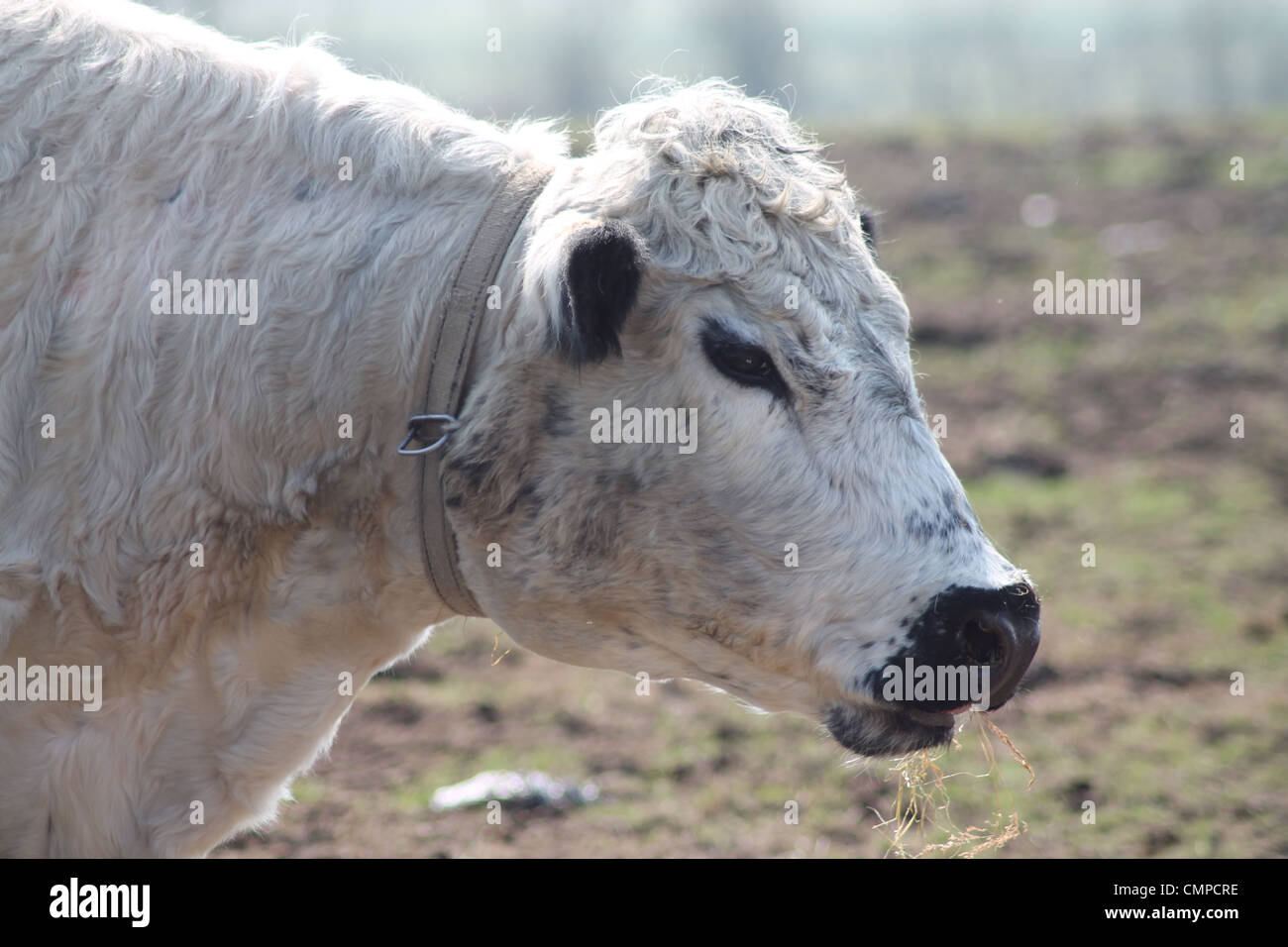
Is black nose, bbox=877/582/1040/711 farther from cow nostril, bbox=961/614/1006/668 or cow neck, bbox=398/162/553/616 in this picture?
cow neck, bbox=398/162/553/616

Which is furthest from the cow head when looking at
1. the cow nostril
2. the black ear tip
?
the black ear tip

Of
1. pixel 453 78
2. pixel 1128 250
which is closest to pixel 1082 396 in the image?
pixel 1128 250

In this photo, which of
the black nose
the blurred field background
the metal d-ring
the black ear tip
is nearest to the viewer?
the black nose

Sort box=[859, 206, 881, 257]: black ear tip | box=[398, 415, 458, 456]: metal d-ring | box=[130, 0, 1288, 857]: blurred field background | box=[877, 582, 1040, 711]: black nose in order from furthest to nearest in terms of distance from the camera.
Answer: box=[130, 0, 1288, 857]: blurred field background, box=[859, 206, 881, 257]: black ear tip, box=[398, 415, 458, 456]: metal d-ring, box=[877, 582, 1040, 711]: black nose

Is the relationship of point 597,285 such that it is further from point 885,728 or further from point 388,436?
point 885,728

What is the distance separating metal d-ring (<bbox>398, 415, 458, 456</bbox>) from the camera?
298cm

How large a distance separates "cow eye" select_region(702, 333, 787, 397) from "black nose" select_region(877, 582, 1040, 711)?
0.61 meters

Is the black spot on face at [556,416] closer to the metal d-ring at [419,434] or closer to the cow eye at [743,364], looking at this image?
the metal d-ring at [419,434]

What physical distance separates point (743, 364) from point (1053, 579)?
18.4 feet

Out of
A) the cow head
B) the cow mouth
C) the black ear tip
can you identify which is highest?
the black ear tip

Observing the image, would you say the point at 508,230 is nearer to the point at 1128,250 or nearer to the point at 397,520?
the point at 397,520

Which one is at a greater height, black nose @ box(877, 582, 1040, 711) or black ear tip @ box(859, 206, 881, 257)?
black ear tip @ box(859, 206, 881, 257)

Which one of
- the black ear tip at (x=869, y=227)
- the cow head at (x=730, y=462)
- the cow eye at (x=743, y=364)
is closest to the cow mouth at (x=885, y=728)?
the cow head at (x=730, y=462)

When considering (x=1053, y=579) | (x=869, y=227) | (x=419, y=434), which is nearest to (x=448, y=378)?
(x=419, y=434)
